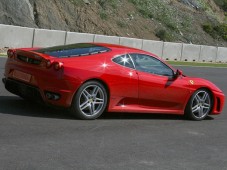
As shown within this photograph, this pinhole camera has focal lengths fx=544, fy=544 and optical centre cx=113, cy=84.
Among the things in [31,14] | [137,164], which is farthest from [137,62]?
[31,14]

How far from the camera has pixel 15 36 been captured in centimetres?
2308

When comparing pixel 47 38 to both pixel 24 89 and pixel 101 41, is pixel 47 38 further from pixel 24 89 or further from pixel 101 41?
pixel 24 89

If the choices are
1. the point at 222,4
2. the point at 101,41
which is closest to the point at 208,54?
the point at 101,41

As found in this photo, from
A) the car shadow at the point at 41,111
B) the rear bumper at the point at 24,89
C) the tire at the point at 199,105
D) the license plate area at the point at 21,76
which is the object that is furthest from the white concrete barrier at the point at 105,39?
the license plate area at the point at 21,76

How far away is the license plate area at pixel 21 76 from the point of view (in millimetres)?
8414

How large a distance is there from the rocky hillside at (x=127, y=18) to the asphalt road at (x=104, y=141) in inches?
801

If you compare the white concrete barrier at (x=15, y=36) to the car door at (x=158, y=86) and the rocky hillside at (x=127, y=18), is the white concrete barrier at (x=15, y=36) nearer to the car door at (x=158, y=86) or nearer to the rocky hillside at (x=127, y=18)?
the rocky hillside at (x=127, y=18)

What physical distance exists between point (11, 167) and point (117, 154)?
1.51 metres

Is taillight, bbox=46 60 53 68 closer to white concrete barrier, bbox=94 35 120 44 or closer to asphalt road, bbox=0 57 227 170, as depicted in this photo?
asphalt road, bbox=0 57 227 170

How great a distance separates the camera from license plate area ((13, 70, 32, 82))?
8414 millimetres

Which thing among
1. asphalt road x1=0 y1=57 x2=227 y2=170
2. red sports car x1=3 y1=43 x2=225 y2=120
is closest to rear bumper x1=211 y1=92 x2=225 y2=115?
red sports car x1=3 y1=43 x2=225 y2=120

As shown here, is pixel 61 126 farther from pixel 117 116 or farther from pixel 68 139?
pixel 117 116

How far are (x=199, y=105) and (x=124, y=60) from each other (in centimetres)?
182

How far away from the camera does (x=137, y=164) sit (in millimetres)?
6246
